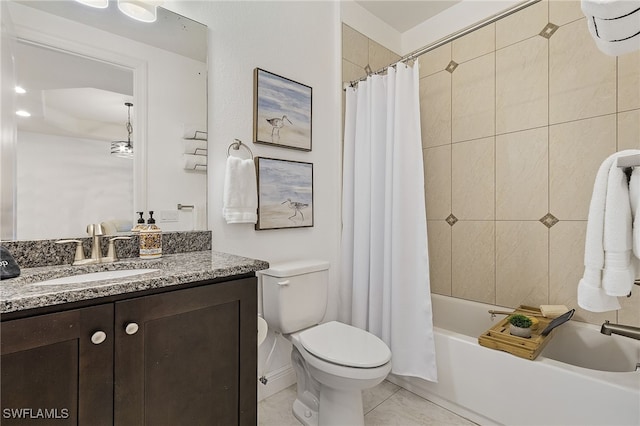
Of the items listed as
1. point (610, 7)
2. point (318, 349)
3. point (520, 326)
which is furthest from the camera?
point (520, 326)

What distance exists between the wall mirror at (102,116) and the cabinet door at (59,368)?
0.59 metres

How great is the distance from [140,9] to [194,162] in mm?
688

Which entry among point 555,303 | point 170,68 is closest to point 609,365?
point 555,303

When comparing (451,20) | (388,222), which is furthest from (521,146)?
(451,20)

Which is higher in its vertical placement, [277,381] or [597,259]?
[597,259]

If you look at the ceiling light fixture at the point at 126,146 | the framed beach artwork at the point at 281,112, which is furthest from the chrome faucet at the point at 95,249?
the framed beach artwork at the point at 281,112

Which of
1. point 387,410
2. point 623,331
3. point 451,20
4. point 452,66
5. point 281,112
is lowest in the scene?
point 387,410

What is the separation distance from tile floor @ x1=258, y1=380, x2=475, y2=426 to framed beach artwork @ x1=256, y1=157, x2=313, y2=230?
103 cm

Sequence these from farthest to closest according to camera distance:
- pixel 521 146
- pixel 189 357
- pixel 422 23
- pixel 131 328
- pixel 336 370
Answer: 1. pixel 422 23
2. pixel 521 146
3. pixel 336 370
4. pixel 189 357
5. pixel 131 328

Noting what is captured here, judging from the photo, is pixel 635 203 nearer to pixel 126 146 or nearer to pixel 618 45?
pixel 618 45

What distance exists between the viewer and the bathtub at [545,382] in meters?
1.27

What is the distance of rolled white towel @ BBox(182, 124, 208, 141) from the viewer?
5.00ft

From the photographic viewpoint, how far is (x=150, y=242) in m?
1.28

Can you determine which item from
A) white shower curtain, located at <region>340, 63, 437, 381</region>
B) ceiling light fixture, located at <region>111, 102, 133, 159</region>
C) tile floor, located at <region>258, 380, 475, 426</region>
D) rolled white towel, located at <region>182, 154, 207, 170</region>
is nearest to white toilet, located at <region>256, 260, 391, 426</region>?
tile floor, located at <region>258, 380, 475, 426</region>
